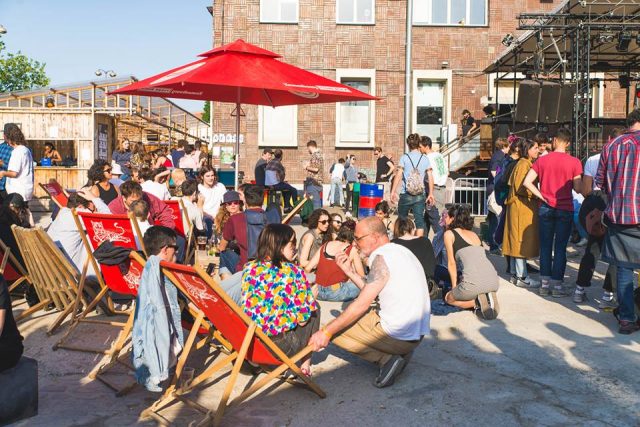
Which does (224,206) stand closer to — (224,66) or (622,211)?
(224,66)

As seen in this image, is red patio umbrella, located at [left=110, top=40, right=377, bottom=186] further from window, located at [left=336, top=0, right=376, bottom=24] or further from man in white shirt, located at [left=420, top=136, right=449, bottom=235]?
window, located at [left=336, top=0, right=376, bottom=24]

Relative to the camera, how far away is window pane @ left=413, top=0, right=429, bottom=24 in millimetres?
23125

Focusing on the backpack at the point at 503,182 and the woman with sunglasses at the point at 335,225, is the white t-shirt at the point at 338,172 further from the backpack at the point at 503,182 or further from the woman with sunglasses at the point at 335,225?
the woman with sunglasses at the point at 335,225

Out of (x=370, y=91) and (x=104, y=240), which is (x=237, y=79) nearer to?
(x=104, y=240)

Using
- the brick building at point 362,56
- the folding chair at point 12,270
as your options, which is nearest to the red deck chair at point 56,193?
the folding chair at point 12,270

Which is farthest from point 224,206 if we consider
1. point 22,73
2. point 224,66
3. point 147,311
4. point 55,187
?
point 22,73

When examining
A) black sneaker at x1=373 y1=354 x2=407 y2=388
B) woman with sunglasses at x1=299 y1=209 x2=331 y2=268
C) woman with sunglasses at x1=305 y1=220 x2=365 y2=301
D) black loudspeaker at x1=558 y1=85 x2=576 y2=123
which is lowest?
black sneaker at x1=373 y1=354 x2=407 y2=388

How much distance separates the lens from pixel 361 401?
4859 millimetres

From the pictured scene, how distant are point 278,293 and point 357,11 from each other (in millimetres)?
19365

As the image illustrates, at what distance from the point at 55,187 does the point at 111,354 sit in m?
5.70

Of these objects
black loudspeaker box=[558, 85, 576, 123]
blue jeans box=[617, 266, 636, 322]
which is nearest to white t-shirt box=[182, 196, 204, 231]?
blue jeans box=[617, 266, 636, 322]

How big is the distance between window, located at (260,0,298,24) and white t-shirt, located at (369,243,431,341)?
61.4 ft

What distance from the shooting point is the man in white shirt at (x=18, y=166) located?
9.60 meters

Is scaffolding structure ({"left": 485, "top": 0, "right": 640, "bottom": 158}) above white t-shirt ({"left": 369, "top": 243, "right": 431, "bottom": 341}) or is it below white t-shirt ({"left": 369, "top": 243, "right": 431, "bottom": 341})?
above
